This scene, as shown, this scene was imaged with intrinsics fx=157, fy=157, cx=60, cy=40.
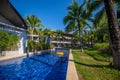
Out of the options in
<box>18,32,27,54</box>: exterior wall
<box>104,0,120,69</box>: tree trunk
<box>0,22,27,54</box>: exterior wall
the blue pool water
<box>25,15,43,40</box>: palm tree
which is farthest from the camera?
<box>25,15,43,40</box>: palm tree

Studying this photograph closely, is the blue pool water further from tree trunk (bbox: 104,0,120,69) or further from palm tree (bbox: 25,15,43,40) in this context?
palm tree (bbox: 25,15,43,40)

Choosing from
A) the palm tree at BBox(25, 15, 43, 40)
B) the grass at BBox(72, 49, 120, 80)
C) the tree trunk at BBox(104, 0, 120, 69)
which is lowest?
the grass at BBox(72, 49, 120, 80)

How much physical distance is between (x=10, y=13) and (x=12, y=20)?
146 centimetres

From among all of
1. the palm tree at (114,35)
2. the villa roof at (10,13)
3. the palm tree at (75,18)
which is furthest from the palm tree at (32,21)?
the palm tree at (114,35)

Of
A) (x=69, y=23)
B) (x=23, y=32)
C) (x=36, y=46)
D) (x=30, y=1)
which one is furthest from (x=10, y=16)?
(x=69, y=23)

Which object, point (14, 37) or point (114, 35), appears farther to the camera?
point (14, 37)

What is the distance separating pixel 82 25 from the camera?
1128 inches

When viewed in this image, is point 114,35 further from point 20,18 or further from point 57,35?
point 57,35

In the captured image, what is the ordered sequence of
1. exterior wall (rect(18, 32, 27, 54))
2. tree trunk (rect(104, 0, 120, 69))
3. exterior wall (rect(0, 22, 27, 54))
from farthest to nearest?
exterior wall (rect(18, 32, 27, 54)) < exterior wall (rect(0, 22, 27, 54)) < tree trunk (rect(104, 0, 120, 69))

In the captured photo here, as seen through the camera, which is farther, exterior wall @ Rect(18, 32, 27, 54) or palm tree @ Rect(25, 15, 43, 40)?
palm tree @ Rect(25, 15, 43, 40)

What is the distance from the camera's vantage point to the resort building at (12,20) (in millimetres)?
18531

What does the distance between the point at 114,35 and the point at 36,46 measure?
1879cm

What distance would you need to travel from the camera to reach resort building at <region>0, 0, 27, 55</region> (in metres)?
18.5

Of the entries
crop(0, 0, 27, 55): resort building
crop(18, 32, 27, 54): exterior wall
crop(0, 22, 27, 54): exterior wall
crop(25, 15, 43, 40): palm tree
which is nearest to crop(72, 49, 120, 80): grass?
crop(0, 0, 27, 55): resort building
